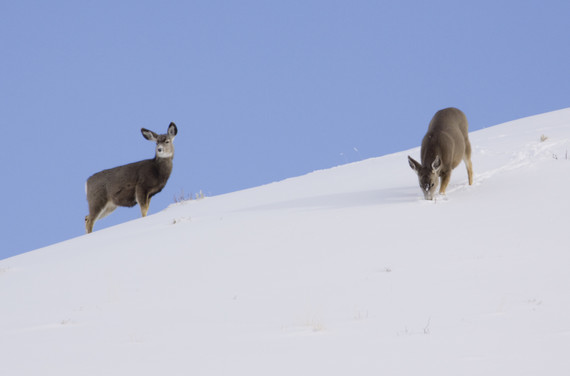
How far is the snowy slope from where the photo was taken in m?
5.20

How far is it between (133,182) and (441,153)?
21.5 ft

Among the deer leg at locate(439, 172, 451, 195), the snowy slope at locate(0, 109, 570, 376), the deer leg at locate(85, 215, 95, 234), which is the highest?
the deer leg at locate(85, 215, 95, 234)

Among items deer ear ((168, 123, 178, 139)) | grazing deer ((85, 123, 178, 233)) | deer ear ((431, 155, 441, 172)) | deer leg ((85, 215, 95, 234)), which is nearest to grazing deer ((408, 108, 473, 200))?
deer ear ((431, 155, 441, 172))

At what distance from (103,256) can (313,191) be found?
16.0 feet

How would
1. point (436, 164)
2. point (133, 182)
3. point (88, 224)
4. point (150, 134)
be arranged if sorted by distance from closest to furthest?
point (436, 164) → point (133, 182) → point (150, 134) → point (88, 224)

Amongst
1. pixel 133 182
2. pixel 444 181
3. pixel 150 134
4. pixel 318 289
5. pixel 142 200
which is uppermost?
pixel 150 134

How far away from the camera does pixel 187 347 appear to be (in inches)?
220

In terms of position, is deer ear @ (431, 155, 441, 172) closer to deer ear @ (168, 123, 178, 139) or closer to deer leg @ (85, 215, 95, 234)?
deer ear @ (168, 123, 178, 139)

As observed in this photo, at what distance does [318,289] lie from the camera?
6980 mm

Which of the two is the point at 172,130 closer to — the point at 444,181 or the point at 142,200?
the point at 142,200

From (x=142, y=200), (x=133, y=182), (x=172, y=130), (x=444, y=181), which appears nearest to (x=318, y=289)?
(x=444, y=181)

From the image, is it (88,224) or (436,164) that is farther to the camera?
(88,224)

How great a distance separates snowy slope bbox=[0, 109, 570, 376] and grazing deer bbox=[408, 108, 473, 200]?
0.34 meters

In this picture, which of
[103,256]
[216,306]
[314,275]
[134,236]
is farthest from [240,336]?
[134,236]
